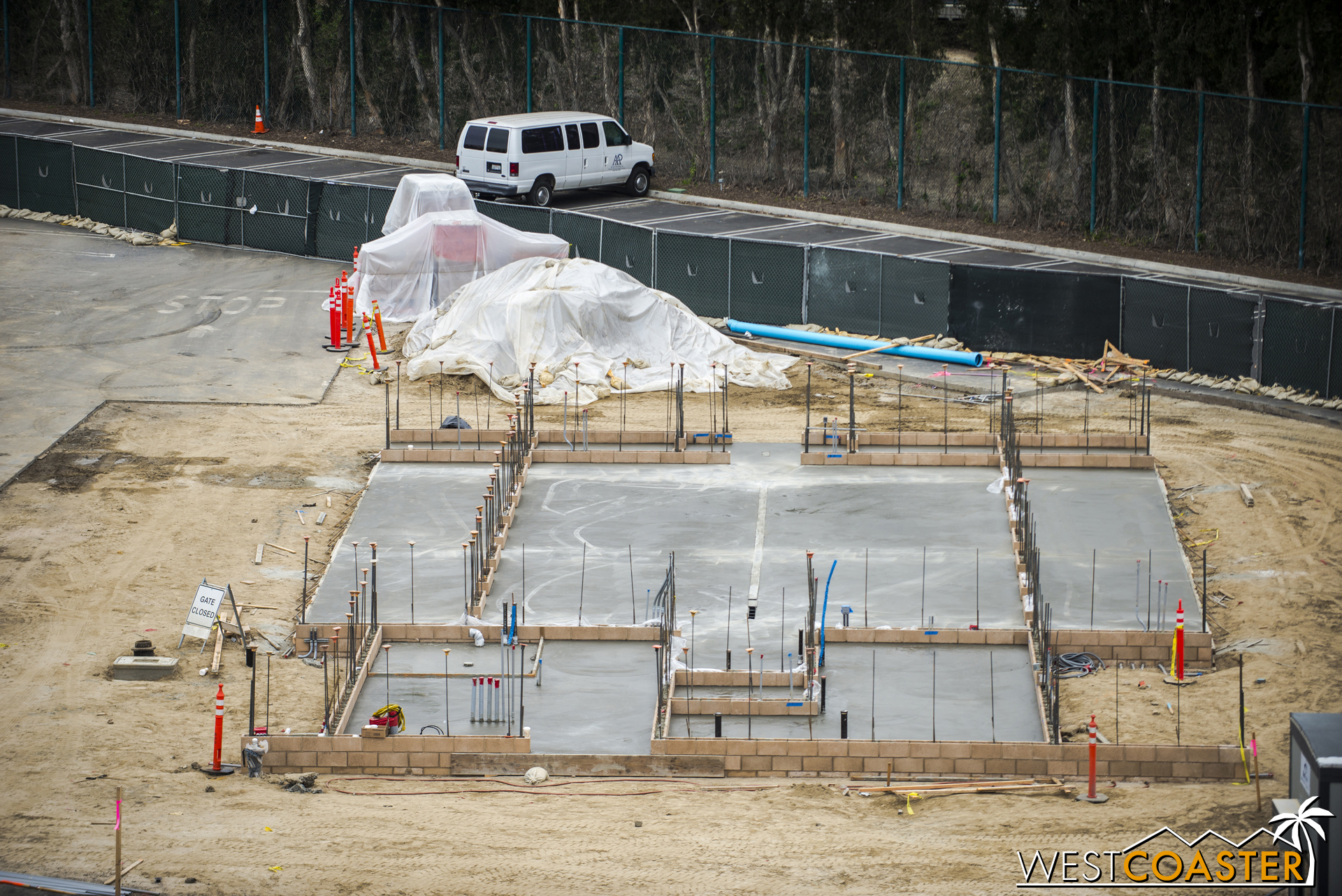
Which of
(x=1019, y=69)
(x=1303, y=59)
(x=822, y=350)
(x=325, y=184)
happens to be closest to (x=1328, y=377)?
(x=822, y=350)

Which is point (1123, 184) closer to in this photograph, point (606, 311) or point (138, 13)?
point (606, 311)

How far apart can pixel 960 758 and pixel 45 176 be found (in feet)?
108

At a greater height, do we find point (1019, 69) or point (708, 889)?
point (1019, 69)

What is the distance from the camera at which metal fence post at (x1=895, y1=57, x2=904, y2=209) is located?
39312 mm

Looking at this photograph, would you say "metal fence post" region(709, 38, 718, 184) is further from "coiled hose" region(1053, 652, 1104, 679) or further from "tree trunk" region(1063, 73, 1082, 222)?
"coiled hose" region(1053, 652, 1104, 679)

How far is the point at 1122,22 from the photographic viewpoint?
3597cm

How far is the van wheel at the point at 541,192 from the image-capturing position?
38.2 meters

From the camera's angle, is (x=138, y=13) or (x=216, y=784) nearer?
(x=216, y=784)

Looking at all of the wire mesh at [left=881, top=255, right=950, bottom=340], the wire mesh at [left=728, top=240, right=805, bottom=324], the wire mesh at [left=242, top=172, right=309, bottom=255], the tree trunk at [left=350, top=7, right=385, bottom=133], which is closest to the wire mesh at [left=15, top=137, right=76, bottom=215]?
the wire mesh at [left=242, top=172, right=309, bottom=255]

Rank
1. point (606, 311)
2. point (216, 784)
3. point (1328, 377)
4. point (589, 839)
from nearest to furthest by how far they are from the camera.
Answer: point (589, 839)
point (216, 784)
point (1328, 377)
point (606, 311)

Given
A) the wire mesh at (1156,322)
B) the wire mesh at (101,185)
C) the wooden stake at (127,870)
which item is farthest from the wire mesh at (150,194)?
the wooden stake at (127,870)

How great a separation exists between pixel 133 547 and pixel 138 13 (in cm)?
3401

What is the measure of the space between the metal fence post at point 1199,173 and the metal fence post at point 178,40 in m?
28.9

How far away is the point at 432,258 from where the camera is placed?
3203cm
